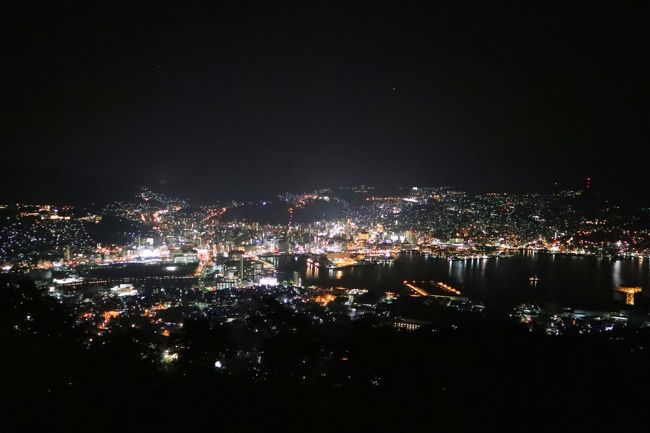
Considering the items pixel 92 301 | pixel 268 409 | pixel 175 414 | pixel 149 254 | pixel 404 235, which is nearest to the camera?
pixel 175 414

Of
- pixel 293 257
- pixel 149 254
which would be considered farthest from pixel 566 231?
pixel 149 254

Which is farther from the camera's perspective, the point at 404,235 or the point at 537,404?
the point at 404,235

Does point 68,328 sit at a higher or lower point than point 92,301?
higher

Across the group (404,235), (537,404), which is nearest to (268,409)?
(537,404)

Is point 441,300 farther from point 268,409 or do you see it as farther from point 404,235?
point 404,235

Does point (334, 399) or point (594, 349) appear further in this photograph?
point (594, 349)

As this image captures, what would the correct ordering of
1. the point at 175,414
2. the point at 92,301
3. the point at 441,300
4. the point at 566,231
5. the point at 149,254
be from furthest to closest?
the point at 566,231 < the point at 149,254 < the point at 441,300 < the point at 92,301 < the point at 175,414

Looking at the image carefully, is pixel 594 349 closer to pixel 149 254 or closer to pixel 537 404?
pixel 537 404
